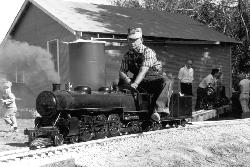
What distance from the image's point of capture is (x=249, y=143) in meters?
10.8

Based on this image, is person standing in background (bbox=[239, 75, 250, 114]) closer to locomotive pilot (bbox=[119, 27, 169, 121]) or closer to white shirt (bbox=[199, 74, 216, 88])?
white shirt (bbox=[199, 74, 216, 88])

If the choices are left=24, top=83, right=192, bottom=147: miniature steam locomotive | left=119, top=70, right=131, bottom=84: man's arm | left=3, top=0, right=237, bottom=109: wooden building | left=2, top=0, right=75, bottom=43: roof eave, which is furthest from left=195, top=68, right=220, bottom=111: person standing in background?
left=119, top=70, right=131, bottom=84: man's arm

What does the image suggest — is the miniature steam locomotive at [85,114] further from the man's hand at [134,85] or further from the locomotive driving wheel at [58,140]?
the man's hand at [134,85]

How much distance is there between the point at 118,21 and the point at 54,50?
128 inches

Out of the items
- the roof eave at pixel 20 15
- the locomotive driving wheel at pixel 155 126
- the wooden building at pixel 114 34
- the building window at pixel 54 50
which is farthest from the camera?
the building window at pixel 54 50

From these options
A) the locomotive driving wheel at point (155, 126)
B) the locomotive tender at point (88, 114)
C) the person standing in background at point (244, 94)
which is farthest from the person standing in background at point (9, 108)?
the person standing in background at point (244, 94)

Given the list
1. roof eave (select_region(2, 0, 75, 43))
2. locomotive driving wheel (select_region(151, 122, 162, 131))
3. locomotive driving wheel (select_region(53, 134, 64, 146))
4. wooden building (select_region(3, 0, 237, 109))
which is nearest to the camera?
locomotive driving wheel (select_region(53, 134, 64, 146))

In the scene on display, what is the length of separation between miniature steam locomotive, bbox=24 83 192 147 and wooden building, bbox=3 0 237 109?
7706 millimetres

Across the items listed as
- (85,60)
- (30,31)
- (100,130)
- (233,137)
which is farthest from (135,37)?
(30,31)

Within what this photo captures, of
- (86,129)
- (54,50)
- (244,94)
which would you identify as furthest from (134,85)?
(54,50)

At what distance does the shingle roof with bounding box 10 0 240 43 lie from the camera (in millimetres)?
19266

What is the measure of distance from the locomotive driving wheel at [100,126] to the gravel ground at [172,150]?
28.3 inches

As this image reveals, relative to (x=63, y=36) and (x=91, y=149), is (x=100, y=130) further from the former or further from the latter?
(x=63, y=36)

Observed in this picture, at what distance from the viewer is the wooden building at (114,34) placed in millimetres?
19172
